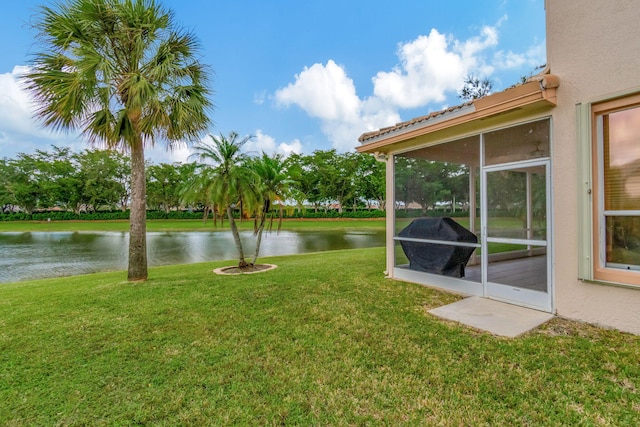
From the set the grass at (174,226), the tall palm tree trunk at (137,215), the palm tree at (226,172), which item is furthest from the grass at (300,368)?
the grass at (174,226)

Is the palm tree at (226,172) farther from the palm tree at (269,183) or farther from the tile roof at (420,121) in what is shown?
the tile roof at (420,121)

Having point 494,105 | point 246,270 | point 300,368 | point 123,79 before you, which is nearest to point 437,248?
point 494,105

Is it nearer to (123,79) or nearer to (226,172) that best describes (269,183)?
(226,172)

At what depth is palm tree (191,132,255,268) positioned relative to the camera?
7.31 metres

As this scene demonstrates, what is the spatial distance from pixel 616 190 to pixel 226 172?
7.19 metres

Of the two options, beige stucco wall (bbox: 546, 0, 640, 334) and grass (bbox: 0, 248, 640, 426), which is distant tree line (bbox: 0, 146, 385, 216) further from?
grass (bbox: 0, 248, 640, 426)

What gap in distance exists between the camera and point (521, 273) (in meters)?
4.79

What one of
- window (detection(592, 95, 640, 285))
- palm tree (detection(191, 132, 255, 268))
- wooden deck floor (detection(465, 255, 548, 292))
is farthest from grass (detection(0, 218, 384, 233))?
window (detection(592, 95, 640, 285))

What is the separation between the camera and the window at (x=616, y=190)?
3297 millimetres

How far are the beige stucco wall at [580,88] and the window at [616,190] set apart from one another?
0.57 feet

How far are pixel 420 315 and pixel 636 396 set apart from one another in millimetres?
2104

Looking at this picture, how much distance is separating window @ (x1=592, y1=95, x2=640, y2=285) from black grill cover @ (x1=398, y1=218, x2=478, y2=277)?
6.53 ft

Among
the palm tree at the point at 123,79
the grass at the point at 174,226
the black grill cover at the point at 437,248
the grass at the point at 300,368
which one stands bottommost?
the grass at the point at 300,368

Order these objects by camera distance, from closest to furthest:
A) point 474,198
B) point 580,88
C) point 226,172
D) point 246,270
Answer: point 580,88 → point 474,198 → point 226,172 → point 246,270
